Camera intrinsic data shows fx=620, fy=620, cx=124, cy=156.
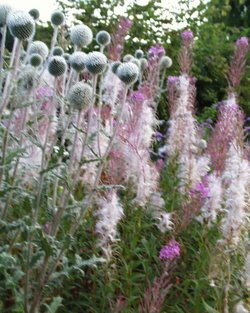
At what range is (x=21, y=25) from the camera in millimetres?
2557

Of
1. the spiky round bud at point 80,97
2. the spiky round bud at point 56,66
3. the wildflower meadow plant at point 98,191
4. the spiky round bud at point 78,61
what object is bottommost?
the wildflower meadow plant at point 98,191

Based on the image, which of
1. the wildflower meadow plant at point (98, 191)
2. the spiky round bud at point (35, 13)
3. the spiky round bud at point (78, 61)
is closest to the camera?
the wildflower meadow plant at point (98, 191)

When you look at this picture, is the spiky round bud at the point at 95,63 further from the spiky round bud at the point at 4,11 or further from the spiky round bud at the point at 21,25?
the spiky round bud at the point at 4,11

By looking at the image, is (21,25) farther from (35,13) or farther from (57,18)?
(35,13)

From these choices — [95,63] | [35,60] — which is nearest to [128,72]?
[95,63]

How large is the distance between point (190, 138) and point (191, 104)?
0.22m

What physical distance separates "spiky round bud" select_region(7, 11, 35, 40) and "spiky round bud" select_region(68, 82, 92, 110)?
0.30 metres

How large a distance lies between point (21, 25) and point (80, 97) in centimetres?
38

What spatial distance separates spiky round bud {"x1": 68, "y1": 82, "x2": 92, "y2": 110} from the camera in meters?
2.56

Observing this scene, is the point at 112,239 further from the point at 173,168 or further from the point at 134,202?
the point at 173,168

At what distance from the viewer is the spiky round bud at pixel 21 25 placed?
2.55 m

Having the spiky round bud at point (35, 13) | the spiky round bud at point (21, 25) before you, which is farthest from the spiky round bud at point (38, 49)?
the spiky round bud at point (35, 13)

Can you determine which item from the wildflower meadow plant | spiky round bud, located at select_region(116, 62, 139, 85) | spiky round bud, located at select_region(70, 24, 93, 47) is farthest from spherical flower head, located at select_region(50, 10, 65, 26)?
spiky round bud, located at select_region(116, 62, 139, 85)

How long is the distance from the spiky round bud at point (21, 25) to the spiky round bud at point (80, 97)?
1.00 ft
